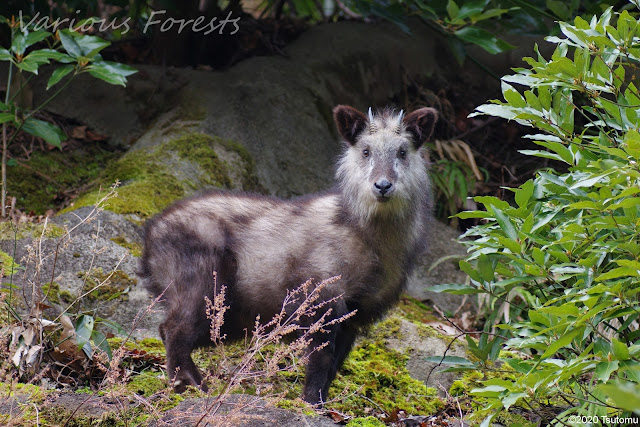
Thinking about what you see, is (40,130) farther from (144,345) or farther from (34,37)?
(144,345)

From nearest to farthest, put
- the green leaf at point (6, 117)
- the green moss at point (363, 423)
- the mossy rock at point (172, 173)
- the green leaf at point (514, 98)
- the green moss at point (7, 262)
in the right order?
the green leaf at point (514, 98) < the green moss at point (363, 423) < the green moss at point (7, 262) < the green leaf at point (6, 117) < the mossy rock at point (172, 173)

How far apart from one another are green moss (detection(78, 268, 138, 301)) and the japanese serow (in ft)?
2.44

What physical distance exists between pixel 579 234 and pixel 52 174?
6.25 meters

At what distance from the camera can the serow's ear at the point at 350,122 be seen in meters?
5.59

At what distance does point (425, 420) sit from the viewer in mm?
4852

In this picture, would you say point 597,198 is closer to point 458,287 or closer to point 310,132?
point 458,287

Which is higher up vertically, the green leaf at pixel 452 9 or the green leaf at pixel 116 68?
the green leaf at pixel 452 9

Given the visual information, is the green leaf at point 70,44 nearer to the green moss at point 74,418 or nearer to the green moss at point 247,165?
the green moss at point 247,165

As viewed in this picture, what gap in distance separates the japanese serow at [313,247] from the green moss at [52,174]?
2.87m

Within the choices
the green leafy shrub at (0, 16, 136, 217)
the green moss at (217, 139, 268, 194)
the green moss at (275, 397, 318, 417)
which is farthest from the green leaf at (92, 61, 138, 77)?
the green moss at (275, 397, 318, 417)

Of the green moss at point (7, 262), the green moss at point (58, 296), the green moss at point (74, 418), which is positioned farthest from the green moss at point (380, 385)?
the green moss at point (7, 262)

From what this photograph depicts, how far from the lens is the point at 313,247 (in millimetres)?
5234

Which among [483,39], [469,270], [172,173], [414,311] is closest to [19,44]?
[172,173]

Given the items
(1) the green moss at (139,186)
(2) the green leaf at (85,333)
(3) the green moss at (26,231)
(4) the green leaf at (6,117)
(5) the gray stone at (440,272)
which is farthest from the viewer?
(5) the gray stone at (440,272)
